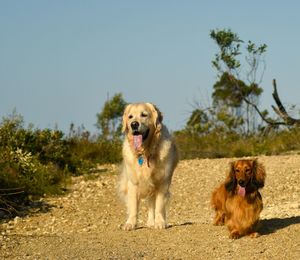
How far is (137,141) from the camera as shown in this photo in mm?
8773

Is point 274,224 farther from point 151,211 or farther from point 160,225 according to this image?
point 151,211

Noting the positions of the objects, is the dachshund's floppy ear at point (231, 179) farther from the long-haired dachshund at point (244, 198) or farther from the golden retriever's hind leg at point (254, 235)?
the golden retriever's hind leg at point (254, 235)

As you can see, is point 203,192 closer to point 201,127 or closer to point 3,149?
point 3,149

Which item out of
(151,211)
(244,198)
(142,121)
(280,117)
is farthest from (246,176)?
(280,117)

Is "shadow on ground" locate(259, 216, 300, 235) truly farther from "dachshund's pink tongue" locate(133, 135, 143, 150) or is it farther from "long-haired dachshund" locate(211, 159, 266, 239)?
"dachshund's pink tongue" locate(133, 135, 143, 150)

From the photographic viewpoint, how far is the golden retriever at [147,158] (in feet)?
28.9

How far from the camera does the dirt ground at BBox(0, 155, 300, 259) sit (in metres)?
7.65

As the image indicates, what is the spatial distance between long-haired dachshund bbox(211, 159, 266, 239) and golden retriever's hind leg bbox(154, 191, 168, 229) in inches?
38.4

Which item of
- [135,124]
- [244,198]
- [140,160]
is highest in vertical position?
[135,124]

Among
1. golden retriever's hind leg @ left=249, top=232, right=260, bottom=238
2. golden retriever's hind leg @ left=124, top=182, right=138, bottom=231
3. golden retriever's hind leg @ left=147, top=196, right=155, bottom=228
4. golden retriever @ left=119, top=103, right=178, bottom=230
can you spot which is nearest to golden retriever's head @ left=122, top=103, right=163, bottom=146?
golden retriever @ left=119, top=103, right=178, bottom=230

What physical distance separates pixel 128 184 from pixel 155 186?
1.13ft

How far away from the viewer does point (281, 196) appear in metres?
13.2

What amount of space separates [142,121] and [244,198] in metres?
1.56

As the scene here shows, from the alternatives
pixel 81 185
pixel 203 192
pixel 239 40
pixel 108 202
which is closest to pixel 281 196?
pixel 203 192
